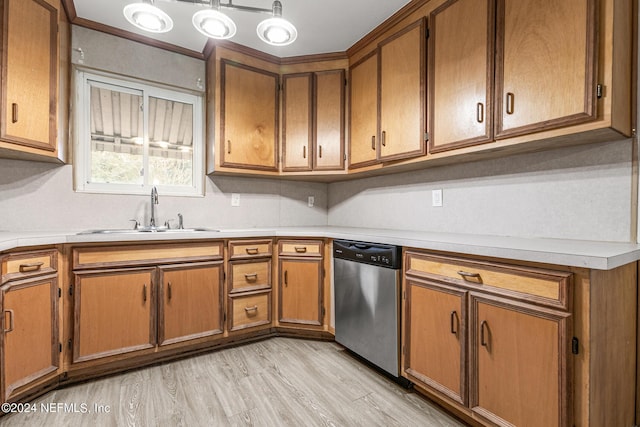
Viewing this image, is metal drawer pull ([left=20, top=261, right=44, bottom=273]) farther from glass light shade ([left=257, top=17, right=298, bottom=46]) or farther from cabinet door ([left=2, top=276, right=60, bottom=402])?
glass light shade ([left=257, top=17, right=298, bottom=46])

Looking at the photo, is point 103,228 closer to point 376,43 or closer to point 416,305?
point 416,305

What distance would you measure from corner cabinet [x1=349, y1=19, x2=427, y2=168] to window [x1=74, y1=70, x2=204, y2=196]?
1.44 m

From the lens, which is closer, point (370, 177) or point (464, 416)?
point (464, 416)

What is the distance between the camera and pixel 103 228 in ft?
7.63

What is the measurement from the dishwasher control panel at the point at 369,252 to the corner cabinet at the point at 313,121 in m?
0.80

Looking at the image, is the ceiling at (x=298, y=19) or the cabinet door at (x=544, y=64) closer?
the cabinet door at (x=544, y=64)

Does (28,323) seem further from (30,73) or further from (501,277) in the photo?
(501,277)

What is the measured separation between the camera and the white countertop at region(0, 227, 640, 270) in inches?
41.9

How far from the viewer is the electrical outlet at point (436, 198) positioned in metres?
2.22

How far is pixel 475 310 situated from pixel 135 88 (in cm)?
290

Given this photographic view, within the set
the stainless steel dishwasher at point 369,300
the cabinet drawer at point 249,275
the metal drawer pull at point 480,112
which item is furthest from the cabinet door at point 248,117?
the metal drawer pull at point 480,112

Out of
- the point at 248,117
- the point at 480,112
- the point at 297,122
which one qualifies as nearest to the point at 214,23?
the point at 248,117

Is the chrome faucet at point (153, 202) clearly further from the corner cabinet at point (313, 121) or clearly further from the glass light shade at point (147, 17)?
the glass light shade at point (147, 17)

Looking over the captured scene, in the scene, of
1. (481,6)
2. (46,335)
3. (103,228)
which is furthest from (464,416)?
(103,228)
